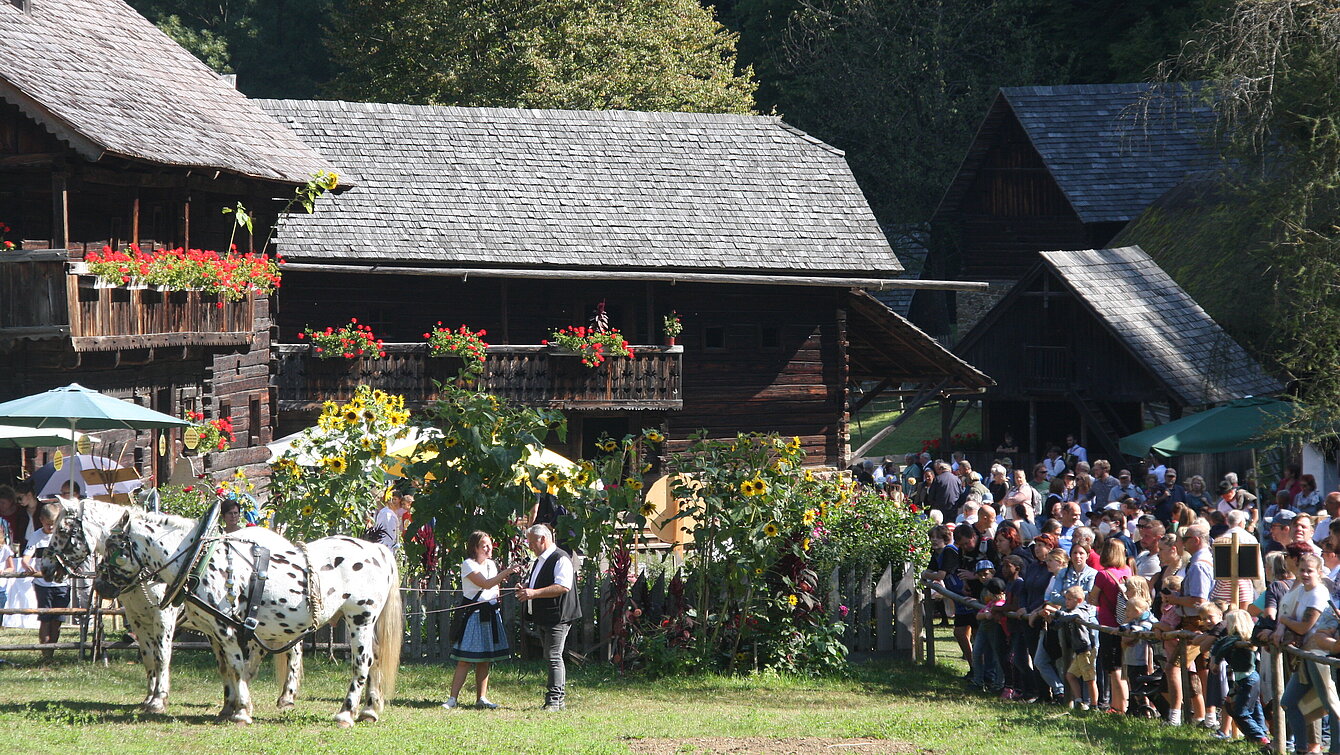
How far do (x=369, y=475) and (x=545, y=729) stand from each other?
361 cm

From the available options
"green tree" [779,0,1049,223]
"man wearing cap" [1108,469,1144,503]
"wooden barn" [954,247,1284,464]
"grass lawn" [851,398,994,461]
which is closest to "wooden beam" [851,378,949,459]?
"wooden barn" [954,247,1284,464]

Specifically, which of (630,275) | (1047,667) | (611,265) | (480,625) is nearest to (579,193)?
(611,265)

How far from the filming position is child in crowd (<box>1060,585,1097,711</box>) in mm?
12234

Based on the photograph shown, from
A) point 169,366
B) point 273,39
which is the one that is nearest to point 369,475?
point 169,366

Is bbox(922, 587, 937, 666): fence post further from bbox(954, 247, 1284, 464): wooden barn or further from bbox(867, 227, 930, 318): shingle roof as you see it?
bbox(867, 227, 930, 318): shingle roof

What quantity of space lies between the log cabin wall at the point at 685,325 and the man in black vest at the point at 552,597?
1505 cm

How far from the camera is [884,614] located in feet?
48.4

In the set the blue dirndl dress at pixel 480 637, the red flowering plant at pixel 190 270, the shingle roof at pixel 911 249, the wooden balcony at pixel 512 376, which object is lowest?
the blue dirndl dress at pixel 480 637

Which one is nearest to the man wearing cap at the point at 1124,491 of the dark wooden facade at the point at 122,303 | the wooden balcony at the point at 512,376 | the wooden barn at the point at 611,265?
the wooden barn at the point at 611,265

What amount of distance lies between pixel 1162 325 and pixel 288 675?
70.9 ft

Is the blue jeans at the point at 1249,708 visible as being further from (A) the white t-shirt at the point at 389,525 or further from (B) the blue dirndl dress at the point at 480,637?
(A) the white t-shirt at the point at 389,525

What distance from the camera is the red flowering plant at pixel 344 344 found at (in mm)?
25906

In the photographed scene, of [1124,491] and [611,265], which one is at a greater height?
[611,265]

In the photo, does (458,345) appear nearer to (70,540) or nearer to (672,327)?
(672,327)
